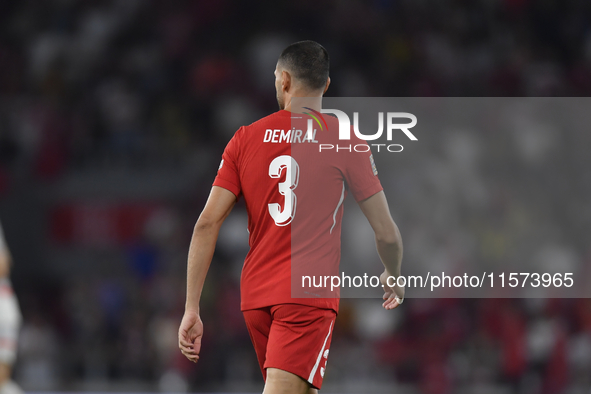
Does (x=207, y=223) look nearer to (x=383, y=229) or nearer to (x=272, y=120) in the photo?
(x=272, y=120)

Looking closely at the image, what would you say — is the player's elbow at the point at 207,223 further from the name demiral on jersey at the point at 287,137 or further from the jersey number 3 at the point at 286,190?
the name demiral on jersey at the point at 287,137

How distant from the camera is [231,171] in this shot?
9.88 ft

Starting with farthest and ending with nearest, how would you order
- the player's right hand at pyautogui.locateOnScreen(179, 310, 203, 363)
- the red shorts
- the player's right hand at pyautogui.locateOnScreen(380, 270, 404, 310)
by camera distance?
the player's right hand at pyautogui.locateOnScreen(380, 270, 404, 310)
the player's right hand at pyautogui.locateOnScreen(179, 310, 203, 363)
the red shorts

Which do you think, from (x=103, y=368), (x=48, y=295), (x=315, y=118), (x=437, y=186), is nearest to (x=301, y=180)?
(x=315, y=118)

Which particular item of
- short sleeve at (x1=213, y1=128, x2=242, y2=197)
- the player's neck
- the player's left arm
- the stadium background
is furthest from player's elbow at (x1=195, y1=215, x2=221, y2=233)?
the stadium background

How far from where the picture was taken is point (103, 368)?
28.5ft

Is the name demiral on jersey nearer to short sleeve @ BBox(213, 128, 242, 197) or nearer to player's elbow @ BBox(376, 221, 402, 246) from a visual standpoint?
short sleeve @ BBox(213, 128, 242, 197)

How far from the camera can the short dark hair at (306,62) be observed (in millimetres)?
2986

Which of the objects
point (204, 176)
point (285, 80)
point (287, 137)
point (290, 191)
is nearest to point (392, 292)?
point (290, 191)

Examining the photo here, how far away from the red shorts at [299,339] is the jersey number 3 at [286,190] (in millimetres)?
354

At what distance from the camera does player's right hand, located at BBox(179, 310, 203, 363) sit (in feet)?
9.58

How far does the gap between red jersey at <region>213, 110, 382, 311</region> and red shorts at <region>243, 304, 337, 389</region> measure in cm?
6

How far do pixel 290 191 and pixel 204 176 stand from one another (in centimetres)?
697

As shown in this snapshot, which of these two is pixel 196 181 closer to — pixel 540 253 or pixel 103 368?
pixel 103 368
